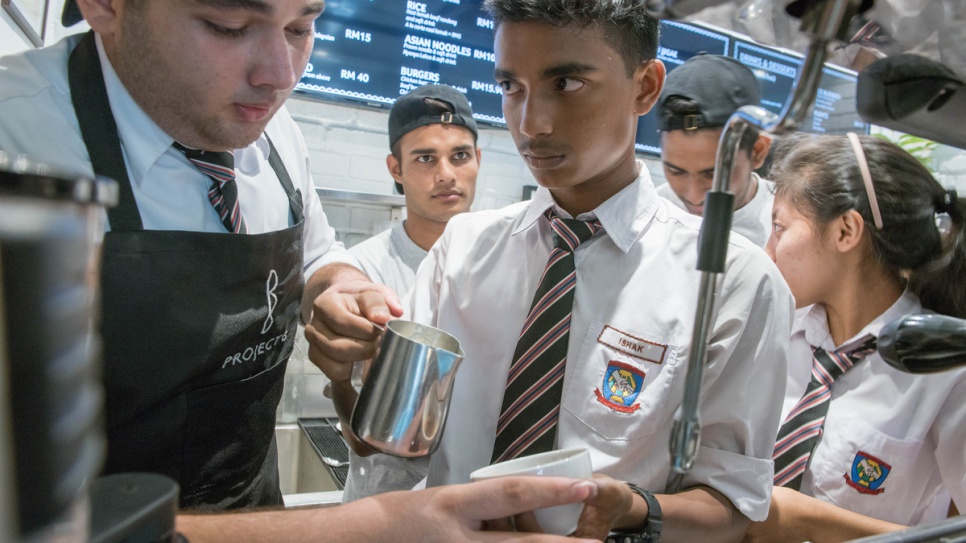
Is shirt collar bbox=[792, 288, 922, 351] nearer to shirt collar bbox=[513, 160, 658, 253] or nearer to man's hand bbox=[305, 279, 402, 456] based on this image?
shirt collar bbox=[513, 160, 658, 253]

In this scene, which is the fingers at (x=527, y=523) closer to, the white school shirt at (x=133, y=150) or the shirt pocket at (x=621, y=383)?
the shirt pocket at (x=621, y=383)

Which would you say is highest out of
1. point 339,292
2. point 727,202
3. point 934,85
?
point 934,85

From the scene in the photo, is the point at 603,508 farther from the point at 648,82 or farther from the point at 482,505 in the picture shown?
the point at 648,82

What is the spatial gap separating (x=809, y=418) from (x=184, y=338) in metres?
1.38

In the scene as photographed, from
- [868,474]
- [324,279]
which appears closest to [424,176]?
[324,279]

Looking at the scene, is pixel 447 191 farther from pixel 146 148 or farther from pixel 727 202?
pixel 727 202

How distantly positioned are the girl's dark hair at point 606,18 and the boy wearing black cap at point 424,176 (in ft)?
4.56

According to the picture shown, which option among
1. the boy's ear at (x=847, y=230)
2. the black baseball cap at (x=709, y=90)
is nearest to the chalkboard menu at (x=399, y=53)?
the black baseball cap at (x=709, y=90)

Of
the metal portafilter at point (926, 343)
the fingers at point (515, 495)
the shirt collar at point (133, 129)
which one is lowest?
the fingers at point (515, 495)

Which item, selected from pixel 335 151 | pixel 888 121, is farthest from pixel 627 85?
pixel 335 151

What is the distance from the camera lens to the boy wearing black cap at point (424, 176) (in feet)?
8.73

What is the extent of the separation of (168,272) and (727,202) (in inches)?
35.9

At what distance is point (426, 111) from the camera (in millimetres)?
2691

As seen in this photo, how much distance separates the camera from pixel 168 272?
1.10 meters
